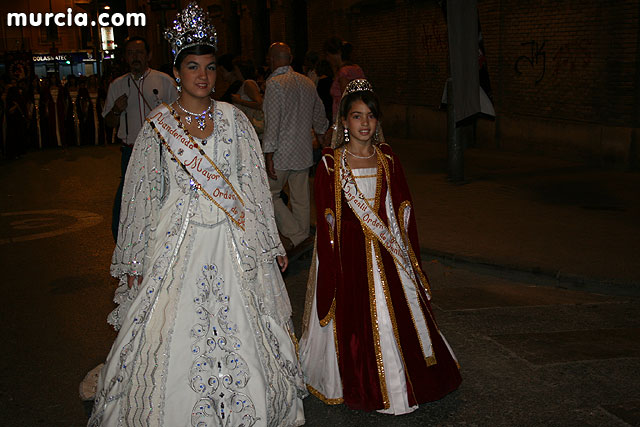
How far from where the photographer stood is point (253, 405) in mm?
3900

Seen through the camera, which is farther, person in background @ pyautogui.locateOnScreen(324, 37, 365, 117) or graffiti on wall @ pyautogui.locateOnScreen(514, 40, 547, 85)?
graffiti on wall @ pyautogui.locateOnScreen(514, 40, 547, 85)

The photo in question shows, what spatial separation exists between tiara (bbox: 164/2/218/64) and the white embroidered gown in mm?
367

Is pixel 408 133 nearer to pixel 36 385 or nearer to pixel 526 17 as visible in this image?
pixel 526 17

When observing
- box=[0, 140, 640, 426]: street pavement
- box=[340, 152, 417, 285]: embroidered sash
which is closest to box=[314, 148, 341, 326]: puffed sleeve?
box=[340, 152, 417, 285]: embroidered sash

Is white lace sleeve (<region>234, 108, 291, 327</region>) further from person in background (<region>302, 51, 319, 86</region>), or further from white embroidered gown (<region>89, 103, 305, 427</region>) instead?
person in background (<region>302, 51, 319, 86</region>)

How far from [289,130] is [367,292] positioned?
12.5 feet

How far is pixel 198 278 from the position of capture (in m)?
3.99

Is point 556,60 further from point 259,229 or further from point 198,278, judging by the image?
point 198,278

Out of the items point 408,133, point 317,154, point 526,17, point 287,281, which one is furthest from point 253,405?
point 408,133

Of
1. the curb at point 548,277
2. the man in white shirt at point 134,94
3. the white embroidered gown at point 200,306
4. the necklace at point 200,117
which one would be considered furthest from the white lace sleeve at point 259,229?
the curb at point 548,277

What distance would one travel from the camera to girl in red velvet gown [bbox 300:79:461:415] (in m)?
4.43

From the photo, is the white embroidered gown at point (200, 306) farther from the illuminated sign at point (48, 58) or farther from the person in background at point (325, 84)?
the illuminated sign at point (48, 58)

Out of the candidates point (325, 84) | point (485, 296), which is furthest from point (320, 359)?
point (325, 84)

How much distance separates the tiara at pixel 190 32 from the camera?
4.12m
